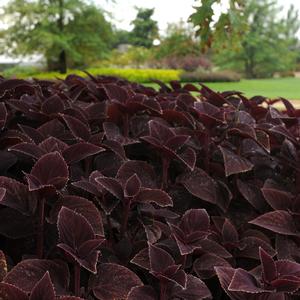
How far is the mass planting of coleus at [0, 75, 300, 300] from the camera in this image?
0.72m

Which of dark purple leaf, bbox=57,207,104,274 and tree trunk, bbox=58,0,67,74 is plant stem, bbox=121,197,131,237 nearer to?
dark purple leaf, bbox=57,207,104,274

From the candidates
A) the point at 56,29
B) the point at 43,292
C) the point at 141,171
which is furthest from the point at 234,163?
the point at 56,29

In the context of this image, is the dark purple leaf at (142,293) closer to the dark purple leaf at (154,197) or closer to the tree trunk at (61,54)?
the dark purple leaf at (154,197)

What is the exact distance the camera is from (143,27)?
3909cm

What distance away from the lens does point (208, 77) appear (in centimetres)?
1655

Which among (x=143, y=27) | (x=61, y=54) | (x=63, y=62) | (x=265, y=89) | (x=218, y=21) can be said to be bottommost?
(x=265, y=89)

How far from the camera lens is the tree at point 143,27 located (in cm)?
3819

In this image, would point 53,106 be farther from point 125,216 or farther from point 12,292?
point 12,292

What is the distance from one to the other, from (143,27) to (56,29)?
2136cm

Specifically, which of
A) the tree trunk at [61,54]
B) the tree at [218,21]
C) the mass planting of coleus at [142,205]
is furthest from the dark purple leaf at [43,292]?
the tree trunk at [61,54]

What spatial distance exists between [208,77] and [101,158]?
1582cm

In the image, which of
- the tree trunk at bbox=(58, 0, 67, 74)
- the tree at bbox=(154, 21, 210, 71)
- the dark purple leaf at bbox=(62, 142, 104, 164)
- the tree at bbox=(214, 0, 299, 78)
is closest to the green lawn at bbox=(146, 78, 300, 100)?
the dark purple leaf at bbox=(62, 142, 104, 164)

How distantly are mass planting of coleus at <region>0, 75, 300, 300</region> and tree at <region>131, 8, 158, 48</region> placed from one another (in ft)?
122

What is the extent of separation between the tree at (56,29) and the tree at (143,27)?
18902 mm
